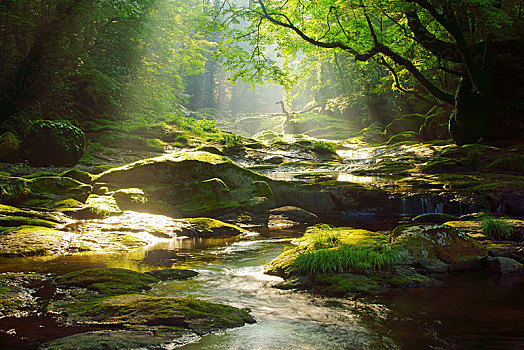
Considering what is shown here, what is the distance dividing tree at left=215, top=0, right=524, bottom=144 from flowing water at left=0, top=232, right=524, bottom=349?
1104 cm

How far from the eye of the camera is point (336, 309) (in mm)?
4332

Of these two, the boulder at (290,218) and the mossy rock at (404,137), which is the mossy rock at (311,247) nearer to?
the boulder at (290,218)

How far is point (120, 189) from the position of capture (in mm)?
10664

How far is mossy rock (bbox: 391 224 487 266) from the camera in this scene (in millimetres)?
5828

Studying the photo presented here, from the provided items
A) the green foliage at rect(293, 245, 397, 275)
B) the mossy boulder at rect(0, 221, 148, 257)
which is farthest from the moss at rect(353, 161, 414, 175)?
the mossy boulder at rect(0, 221, 148, 257)

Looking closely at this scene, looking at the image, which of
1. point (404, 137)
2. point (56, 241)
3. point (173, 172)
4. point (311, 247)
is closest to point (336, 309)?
point (311, 247)

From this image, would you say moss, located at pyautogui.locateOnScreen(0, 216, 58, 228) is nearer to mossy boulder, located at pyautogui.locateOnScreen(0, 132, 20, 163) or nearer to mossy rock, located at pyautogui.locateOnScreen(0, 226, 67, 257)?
mossy rock, located at pyautogui.locateOnScreen(0, 226, 67, 257)

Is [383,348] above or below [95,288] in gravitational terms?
below

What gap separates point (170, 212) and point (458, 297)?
7533 mm

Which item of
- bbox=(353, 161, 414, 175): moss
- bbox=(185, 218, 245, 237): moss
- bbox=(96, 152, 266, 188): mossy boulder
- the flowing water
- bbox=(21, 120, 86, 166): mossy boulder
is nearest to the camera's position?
the flowing water

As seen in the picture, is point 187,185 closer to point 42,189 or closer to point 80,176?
point 80,176

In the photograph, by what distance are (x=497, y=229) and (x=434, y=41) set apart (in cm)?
1162

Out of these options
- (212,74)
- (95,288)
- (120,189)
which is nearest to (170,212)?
(120,189)

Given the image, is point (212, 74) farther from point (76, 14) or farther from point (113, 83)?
point (76, 14)
